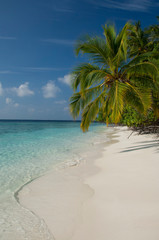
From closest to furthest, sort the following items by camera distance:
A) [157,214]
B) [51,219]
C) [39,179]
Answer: [157,214] < [51,219] < [39,179]

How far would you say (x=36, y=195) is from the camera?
149 inches

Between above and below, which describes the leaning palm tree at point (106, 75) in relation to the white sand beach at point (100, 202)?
above

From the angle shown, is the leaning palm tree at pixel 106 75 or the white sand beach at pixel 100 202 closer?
the white sand beach at pixel 100 202

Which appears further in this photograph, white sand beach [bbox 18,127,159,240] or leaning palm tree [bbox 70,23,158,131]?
leaning palm tree [bbox 70,23,158,131]

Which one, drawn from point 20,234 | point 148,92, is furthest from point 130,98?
point 20,234

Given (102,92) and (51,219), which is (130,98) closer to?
(102,92)

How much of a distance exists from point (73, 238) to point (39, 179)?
113 inches

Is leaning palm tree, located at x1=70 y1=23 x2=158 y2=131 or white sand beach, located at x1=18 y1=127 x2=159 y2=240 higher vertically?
leaning palm tree, located at x1=70 y1=23 x2=158 y2=131

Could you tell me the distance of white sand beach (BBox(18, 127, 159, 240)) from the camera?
237 cm

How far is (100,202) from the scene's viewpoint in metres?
3.21

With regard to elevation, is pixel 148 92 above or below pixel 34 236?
above

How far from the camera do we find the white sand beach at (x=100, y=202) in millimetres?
2369

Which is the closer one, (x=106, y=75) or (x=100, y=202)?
(x=100, y=202)

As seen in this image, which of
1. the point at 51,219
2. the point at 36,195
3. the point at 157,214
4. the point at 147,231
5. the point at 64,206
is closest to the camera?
the point at 147,231
